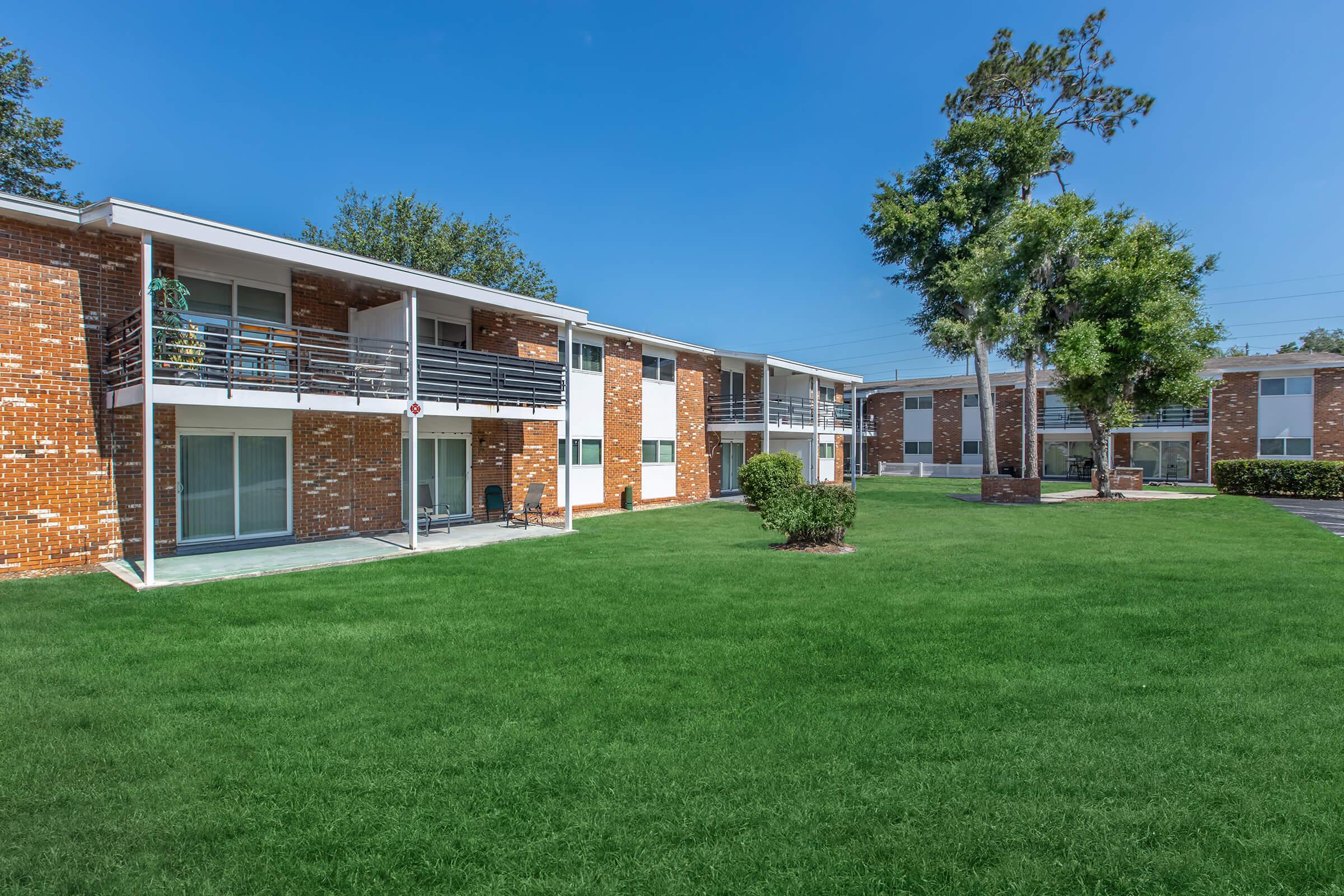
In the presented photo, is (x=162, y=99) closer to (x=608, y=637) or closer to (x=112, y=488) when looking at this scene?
(x=112, y=488)

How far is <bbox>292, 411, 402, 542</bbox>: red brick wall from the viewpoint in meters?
12.8

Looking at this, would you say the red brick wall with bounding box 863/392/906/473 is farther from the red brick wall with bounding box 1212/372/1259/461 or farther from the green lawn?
the green lawn

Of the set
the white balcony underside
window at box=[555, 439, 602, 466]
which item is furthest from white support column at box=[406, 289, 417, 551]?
window at box=[555, 439, 602, 466]

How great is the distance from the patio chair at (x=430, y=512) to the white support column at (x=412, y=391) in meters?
1.16

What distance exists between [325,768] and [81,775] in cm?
134

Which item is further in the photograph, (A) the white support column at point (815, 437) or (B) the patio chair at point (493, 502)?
(A) the white support column at point (815, 437)

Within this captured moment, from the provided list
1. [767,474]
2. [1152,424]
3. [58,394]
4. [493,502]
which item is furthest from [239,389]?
[1152,424]

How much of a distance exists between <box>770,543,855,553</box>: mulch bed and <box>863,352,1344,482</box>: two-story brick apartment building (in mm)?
18521

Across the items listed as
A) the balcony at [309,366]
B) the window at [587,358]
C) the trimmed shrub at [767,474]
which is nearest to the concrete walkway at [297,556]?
the balcony at [309,366]

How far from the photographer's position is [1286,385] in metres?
32.4

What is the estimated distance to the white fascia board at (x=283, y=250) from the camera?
9.27 m

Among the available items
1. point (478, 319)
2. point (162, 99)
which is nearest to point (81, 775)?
point (478, 319)

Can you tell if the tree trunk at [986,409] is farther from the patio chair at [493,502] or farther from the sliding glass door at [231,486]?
the sliding glass door at [231,486]

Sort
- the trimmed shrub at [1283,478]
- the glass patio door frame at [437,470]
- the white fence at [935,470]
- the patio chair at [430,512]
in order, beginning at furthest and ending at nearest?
1. the white fence at [935,470]
2. the trimmed shrub at [1283,478]
3. the glass patio door frame at [437,470]
4. the patio chair at [430,512]
